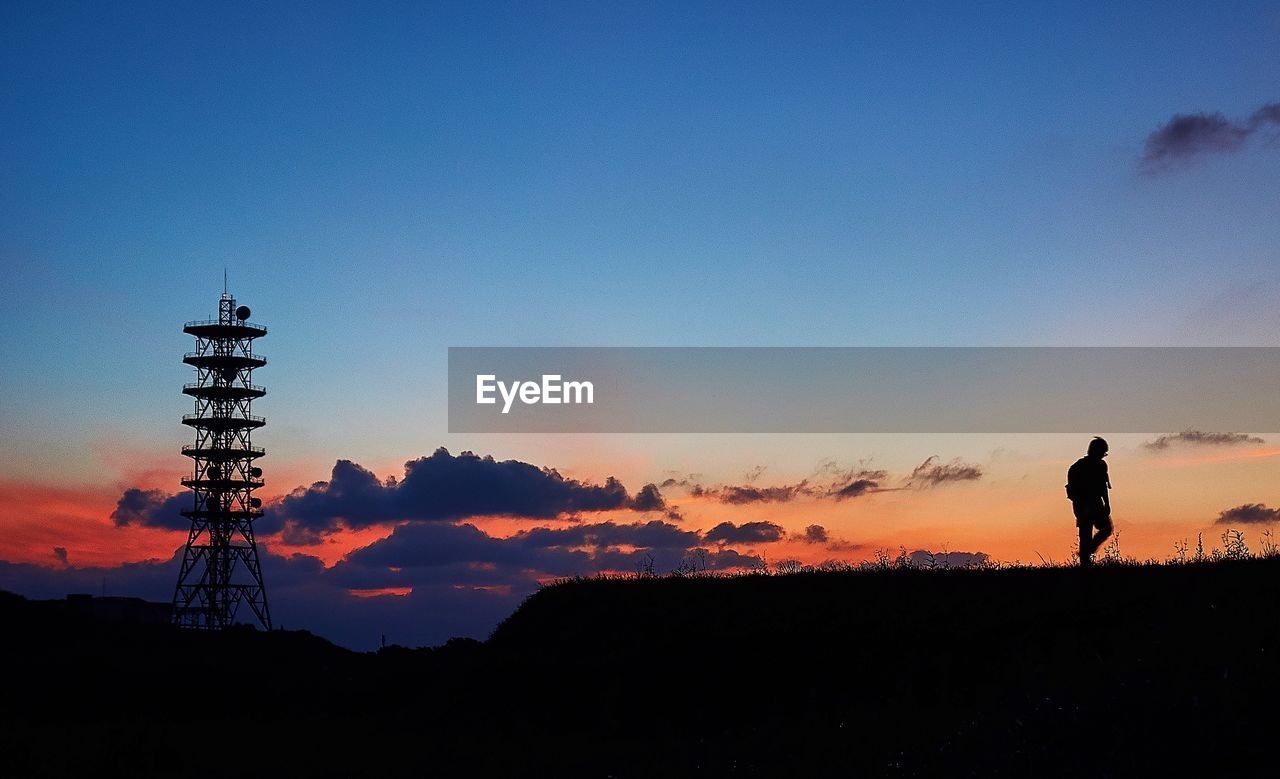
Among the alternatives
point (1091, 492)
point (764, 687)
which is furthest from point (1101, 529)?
point (764, 687)

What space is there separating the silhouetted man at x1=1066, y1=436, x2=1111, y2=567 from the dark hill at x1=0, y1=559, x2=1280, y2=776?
1161 millimetres

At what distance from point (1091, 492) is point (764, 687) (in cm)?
773

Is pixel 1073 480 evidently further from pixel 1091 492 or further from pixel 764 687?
pixel 764 687

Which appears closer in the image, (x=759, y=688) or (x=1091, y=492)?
(x=759, y=688)

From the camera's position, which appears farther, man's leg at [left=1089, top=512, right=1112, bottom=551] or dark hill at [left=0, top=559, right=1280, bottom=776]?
man's leg at [left=1089, top=512, right=1112, bottom=551]

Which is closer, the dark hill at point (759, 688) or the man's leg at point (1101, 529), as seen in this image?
the dark hill at point (759, 688)

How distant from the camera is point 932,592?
67.4 feet

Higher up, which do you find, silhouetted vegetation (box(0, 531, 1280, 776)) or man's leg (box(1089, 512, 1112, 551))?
man's leg (box(1089, 512, 1112, 551))

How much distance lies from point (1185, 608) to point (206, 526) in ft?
262

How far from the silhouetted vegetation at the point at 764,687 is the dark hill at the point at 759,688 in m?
0.05

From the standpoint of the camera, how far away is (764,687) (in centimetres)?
1875

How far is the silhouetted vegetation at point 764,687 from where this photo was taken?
38.1 feet

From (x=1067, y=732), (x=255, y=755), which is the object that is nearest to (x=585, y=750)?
(x=255, y=755)

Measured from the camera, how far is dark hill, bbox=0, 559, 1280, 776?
38.0 ft
